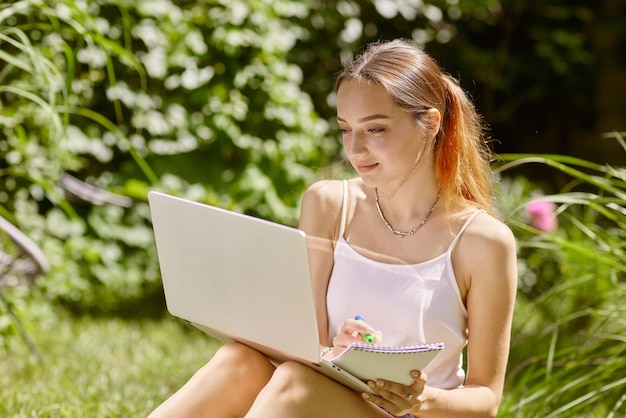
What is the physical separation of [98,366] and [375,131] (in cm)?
170

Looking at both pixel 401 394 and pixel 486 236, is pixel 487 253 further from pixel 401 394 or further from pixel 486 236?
pixel 401 394

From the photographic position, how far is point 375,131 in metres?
1.82

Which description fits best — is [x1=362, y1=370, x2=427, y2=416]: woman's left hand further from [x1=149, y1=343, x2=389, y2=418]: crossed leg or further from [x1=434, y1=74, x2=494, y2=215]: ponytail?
[x1=434, y1=74, x2=494, y2=215]: ponytail

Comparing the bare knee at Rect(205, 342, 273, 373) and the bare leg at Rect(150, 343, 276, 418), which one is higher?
the bare knee at Rect(205, 342, 273, 373)

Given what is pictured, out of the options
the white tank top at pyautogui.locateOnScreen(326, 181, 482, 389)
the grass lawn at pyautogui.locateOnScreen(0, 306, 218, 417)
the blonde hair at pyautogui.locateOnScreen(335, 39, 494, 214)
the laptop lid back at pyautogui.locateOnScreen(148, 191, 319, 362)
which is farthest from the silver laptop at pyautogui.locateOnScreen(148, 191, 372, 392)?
the grass lawn at pyautogui.locateOnScreen(0, 306, 218, 417)

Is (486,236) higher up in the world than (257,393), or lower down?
higher up

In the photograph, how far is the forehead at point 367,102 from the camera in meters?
1.81

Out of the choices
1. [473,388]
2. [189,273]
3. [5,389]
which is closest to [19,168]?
[5,389]

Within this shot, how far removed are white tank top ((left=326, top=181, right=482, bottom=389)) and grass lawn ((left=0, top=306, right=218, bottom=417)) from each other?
0.86 m

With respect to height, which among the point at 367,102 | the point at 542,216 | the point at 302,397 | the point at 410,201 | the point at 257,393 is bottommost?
the point at 542,216

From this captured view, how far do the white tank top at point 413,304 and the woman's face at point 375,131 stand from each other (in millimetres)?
189

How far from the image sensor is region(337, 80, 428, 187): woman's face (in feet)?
5.94

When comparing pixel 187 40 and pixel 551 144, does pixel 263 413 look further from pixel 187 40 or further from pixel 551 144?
pixel 551 144

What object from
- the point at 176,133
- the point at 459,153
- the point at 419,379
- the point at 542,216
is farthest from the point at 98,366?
the point at 542,216
